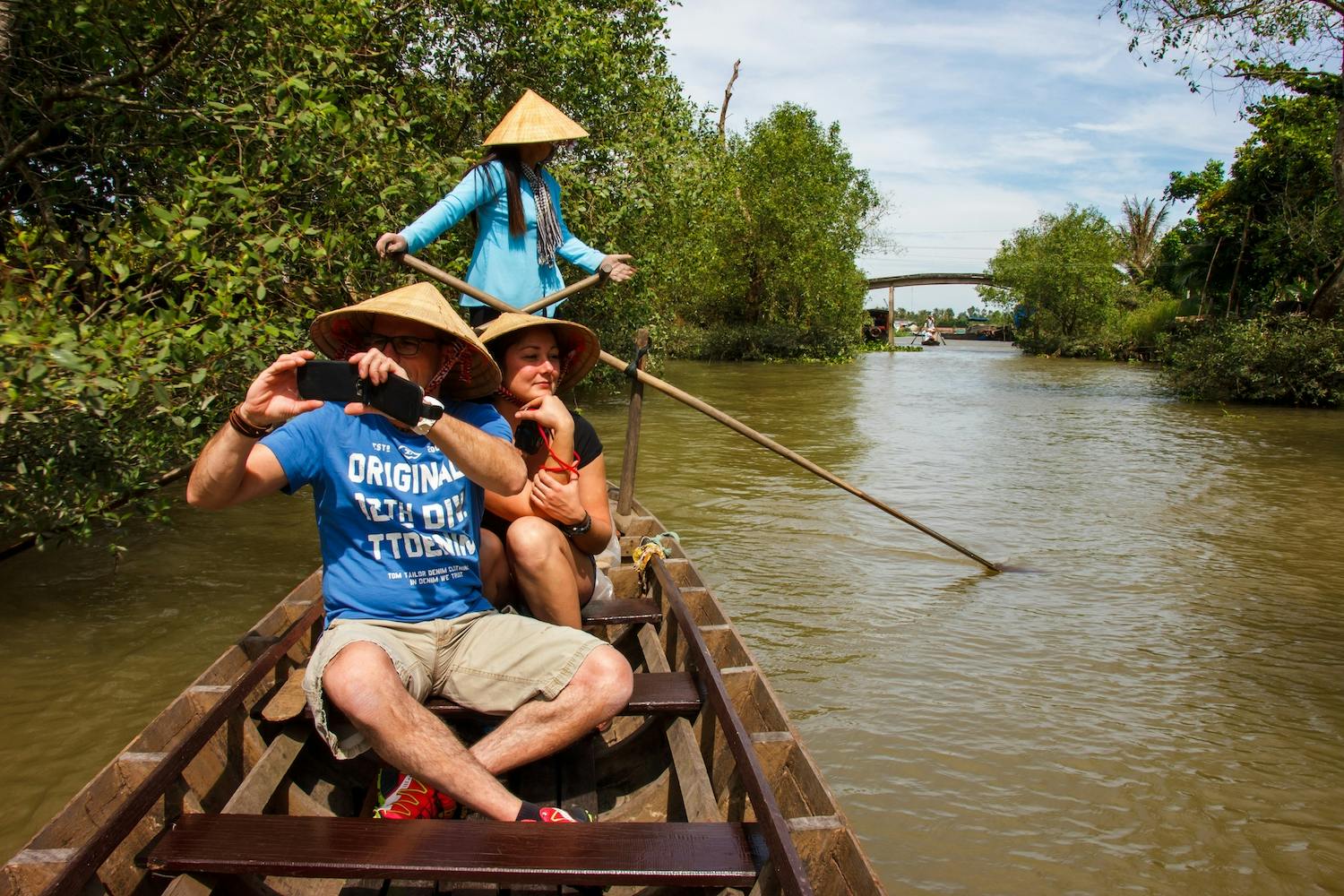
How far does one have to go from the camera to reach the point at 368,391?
2.26m

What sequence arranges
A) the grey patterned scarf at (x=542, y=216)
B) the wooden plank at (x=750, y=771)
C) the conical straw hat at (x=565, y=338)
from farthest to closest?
the grey patterned scarf at (x=542, y=216)
the conical straw hat at (x=565, y=338)
the wooden plank at (x=750, y=771)

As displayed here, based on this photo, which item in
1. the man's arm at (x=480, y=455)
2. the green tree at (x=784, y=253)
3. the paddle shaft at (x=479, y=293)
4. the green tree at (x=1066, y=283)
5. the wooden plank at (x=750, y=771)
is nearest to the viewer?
the wooden plank at (x=750, y=771)

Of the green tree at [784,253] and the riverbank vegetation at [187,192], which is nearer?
the riverbank vegetation at [187,192]

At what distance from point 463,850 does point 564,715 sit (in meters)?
0.59

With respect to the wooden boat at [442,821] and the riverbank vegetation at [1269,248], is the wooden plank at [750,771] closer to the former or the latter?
the wooden boat at [442,821]

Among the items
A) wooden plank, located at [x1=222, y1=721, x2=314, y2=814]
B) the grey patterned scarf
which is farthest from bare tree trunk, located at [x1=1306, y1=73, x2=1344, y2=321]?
wooden plank, located at [x1=222, y1=721, x2=314, y2=814]

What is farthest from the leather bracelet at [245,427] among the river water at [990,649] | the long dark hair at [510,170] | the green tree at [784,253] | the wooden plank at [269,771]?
the green tree at [784,253]

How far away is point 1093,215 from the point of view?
4122cm

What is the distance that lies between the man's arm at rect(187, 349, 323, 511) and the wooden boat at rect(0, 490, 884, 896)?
553mm

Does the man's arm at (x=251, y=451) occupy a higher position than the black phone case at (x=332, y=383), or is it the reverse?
the black phone case at (x=332, y=383)

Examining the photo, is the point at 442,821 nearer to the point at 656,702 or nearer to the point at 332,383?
the point at 656,702

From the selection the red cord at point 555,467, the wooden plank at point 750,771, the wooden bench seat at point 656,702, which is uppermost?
the red cord at point 555,467

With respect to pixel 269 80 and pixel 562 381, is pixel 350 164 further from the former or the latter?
pixel 562 381

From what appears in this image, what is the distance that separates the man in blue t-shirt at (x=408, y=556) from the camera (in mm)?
2312
